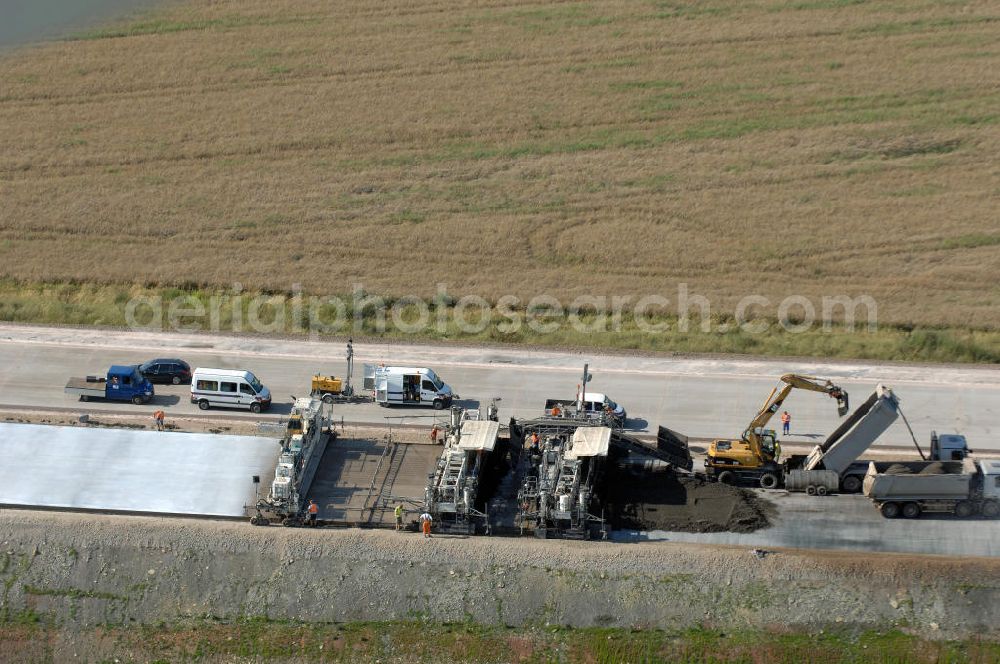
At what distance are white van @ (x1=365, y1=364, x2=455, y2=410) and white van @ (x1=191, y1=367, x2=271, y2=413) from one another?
5.25 m

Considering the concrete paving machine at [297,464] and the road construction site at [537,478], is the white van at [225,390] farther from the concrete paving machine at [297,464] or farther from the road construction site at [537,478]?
the concrete paving machine at [297,464]

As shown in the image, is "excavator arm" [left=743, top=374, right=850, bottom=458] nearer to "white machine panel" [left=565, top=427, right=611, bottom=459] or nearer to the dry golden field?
"white machine panel" [left=565, top=427, right=611, bottom=459]

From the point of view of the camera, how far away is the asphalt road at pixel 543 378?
59.9m

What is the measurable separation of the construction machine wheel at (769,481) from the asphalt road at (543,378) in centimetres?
684

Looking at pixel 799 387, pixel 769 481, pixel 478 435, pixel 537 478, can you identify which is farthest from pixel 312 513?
pixel 799 387

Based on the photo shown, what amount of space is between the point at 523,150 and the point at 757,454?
4496cm

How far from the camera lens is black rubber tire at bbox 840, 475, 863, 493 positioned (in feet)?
166

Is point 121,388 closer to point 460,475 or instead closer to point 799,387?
point 460,475

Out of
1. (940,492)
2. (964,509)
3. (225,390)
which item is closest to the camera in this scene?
(940,492)

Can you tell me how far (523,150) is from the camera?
3617 inches

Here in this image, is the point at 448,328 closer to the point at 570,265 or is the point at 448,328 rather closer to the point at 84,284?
the point at 570,265

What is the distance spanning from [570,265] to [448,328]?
11.4 metres

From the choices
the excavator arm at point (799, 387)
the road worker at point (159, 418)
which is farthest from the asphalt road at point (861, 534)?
the road worker at point (159, 418)

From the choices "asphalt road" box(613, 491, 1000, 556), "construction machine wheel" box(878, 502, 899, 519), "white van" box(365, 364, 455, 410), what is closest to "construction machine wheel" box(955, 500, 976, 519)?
"asphalt road" box(613, 491, 1000, 556)
